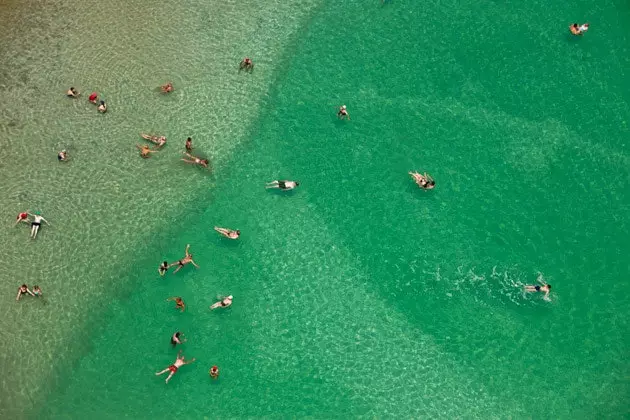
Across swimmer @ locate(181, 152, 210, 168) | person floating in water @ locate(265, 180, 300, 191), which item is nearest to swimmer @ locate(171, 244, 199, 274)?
swimmer @ locate(181, 152, 210, 168)

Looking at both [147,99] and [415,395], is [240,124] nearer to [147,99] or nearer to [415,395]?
[147,99]

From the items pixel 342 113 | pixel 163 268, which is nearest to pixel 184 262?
pixel 163 268

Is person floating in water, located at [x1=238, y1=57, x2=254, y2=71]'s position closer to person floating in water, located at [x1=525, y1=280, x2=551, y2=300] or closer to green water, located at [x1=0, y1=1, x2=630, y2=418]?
green water, located at [x1=0, y1=1, x2=630, y2=418]

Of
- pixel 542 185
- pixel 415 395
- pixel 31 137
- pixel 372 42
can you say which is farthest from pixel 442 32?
pixel 31 137

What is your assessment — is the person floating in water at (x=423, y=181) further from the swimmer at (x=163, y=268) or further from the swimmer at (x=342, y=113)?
the swimmer at (x=163, y=268)

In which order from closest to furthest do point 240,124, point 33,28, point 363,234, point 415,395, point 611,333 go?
point 415,395 → point 611,333 → point 363,234 → point 240,124 → point 33,28

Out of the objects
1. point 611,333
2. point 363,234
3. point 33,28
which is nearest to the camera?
point 611,333
